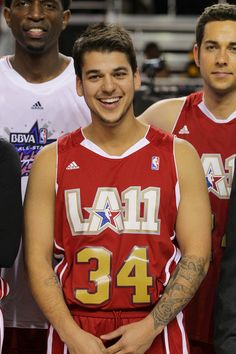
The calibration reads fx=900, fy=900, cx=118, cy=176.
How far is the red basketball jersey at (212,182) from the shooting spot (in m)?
4.13

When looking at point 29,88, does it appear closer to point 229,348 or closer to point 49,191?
point 49,191

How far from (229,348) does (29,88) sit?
1678 millimetres

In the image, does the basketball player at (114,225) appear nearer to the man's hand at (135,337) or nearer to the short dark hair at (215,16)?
the man's hand at (135,337)

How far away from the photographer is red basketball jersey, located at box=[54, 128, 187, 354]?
3562 mm

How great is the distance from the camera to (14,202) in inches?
140

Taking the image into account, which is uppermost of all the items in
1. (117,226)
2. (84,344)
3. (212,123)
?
(212,123)

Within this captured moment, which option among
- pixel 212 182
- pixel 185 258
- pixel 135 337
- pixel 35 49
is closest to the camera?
pixel 135 337

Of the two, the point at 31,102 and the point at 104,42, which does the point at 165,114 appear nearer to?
the point at 31,102

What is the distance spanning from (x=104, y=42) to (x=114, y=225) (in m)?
0.76

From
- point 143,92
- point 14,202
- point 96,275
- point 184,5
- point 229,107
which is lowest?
point 96,275

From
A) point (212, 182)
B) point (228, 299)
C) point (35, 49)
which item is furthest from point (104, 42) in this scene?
point (228, 299)

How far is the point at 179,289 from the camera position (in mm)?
3541

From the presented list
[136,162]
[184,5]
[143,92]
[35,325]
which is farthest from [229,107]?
[184,5]

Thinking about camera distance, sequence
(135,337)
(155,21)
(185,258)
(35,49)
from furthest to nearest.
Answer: (155,21) < (35,49) < (185,258) < (135,337)
